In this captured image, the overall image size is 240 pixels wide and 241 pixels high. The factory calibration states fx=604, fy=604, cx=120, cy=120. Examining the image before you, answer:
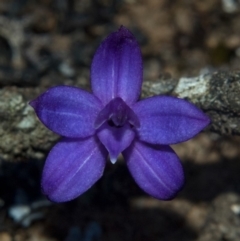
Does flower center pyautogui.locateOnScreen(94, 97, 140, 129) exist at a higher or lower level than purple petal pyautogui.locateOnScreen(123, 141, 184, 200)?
higher

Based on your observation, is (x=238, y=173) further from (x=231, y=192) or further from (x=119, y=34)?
(x=119, y=34)

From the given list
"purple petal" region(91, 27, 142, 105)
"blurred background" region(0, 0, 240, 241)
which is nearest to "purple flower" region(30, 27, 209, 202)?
"purple petal" region(91, 27, 142, 105)

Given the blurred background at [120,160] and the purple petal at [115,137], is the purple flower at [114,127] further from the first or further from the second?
the blurred background at [120,160]

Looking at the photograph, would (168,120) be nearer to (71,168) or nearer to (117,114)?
(117,114)

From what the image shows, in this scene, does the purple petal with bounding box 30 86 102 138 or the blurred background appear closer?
the purple petal with bounding box 30 86 102 138

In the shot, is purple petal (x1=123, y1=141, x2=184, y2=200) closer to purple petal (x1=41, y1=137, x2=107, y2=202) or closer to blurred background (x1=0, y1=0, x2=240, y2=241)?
purple petal (x1=41, y1=137, x2=107, y2=202)
